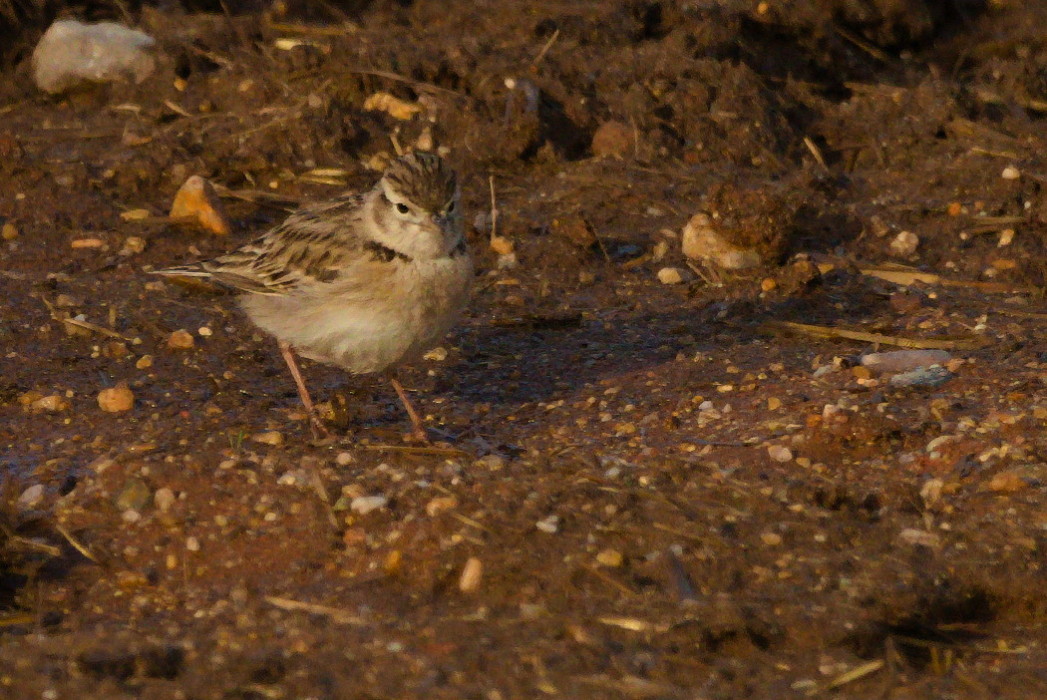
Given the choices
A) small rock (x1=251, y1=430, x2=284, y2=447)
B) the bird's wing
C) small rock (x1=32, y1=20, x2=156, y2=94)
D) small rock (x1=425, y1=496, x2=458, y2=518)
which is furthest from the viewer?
small rock (x1=32, y1=20, x2=156, y2=94)

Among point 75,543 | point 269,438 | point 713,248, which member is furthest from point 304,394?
point 713,248

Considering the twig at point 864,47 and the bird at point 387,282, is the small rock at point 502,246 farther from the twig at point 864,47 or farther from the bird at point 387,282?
the twig at point 864,47

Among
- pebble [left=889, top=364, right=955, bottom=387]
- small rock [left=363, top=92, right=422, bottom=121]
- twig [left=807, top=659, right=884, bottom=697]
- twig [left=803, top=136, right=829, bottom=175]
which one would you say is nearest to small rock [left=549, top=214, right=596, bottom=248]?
small rock [left=363, top=92, right=422, bottom=121]

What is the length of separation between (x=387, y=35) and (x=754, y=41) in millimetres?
2682

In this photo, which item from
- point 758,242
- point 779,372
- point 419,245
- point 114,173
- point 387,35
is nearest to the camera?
point 419,245

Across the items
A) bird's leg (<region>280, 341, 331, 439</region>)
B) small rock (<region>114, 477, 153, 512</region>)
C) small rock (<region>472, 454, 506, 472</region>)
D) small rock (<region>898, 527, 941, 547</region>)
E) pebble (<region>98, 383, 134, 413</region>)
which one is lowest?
pebble (<region>98, 383, 134, 413</region>)

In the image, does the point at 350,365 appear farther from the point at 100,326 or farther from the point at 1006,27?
the point at 1006,27

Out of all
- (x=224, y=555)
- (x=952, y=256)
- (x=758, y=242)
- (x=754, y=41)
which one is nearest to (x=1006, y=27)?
(x=754, y=41)

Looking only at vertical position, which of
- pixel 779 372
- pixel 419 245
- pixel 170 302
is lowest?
pixel 170 302

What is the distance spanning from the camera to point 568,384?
653cm

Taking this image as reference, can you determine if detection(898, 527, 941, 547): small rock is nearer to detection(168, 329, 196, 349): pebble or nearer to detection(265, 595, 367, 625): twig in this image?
detection(265, 595, 367, 625): twig

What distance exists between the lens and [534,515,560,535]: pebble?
4.90 m

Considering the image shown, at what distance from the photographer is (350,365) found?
5953 mm

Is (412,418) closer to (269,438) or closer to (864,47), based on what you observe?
(269,438)
